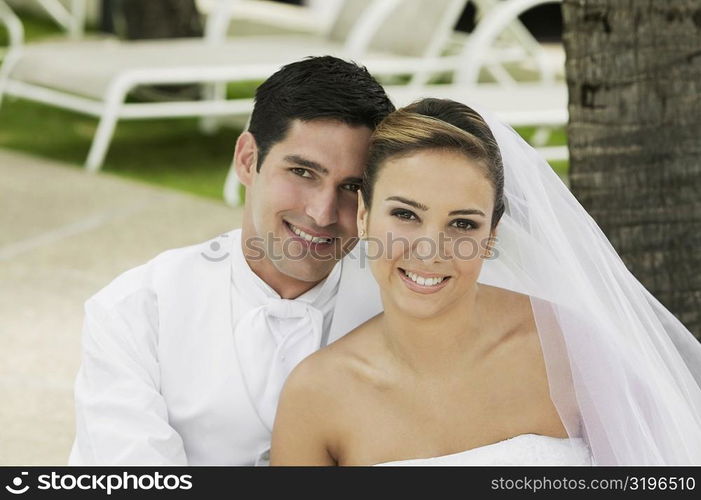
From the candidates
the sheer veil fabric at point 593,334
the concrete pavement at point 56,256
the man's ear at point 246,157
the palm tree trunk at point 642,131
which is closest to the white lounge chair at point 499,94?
the concrete pavement at point 56,256

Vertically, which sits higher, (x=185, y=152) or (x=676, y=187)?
(x=185, y=152)

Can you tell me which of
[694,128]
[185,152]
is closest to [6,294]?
[185,152]

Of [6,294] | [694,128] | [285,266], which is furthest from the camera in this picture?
[6,294]

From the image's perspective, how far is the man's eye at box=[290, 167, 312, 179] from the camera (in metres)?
2.79

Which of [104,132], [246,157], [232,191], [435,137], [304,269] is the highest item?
[104,132]

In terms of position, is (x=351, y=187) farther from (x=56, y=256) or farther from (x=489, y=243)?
(x=56, y=256)

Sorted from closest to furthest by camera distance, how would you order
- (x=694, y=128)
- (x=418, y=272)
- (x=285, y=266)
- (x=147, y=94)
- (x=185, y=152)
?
(x=418, y=272) → (x=285, y=266) → (x=694, y=128) → (x=185, y=152) → (x=147, y=94)

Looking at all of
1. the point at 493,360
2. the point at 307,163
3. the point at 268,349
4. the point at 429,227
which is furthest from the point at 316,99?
the point at 493,360

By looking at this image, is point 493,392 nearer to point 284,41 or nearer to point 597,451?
point 597,451

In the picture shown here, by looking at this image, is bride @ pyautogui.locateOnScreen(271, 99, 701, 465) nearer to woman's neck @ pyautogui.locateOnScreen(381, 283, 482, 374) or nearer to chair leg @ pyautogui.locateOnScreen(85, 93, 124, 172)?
woman's neck @ pyautogui.locateOnScreen(381, 283, 482, 374)

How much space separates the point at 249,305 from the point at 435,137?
1.94 feet

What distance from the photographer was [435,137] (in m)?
2.57

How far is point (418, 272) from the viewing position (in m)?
2.59
